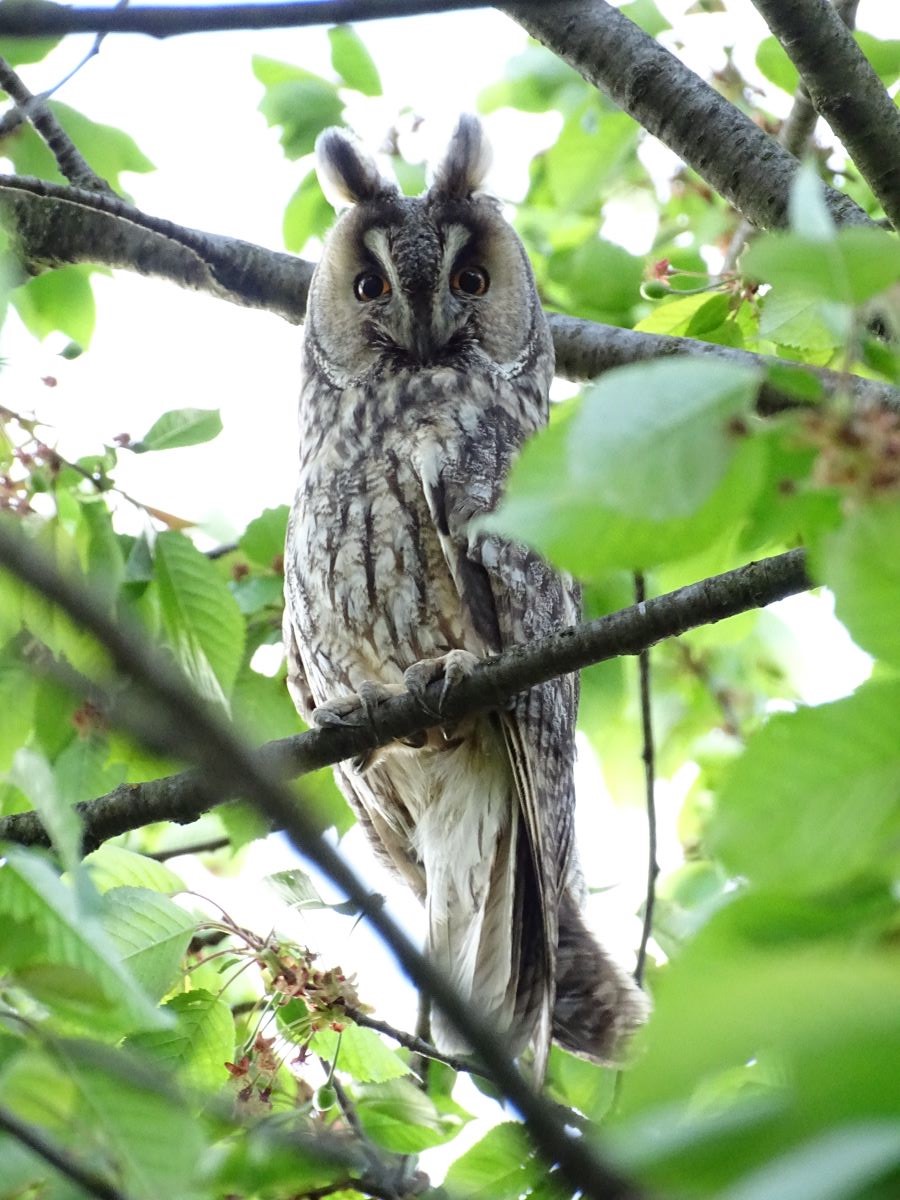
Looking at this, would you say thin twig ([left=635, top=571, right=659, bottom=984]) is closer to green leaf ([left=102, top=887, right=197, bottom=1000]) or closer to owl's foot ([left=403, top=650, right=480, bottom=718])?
→ owl's foot ([left=403, top=650, right=480, bottom=718])

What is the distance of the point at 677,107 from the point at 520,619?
3.30 feet

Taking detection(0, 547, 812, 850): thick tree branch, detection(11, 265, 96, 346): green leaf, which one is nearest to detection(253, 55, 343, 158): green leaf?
detection(11, 265, 96, 346): green leaf

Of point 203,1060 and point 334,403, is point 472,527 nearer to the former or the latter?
point 203,1060

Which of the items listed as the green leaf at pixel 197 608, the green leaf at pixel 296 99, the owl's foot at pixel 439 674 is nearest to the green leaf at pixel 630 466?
the owl's foot at pixel 439 674

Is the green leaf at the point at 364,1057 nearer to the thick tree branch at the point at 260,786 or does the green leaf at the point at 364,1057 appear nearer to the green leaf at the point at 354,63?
the thick tree branch at the point at 260,786

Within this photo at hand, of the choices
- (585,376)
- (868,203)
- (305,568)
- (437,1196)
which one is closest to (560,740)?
(305,568)

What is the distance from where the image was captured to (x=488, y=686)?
6.48 feet

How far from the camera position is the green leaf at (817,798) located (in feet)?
2.29

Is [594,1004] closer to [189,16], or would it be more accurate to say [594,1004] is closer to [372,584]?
[372,584]

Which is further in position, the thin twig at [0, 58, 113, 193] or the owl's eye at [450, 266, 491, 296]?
the owl's eye at [450, 266, 491, 296]

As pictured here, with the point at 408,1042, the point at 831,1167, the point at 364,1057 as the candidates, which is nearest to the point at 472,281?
the point at 408,1042

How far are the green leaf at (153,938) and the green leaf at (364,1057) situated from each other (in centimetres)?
32

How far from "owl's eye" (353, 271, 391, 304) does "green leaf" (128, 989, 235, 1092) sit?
1.99 meters

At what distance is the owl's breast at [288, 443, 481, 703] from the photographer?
2812 mm
